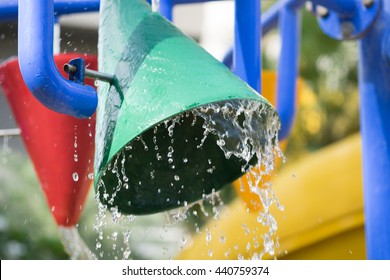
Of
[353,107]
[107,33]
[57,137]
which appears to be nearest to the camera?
[107,33]

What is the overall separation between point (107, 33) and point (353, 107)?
6028 mm

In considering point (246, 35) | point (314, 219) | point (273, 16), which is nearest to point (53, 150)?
point (246, 35)

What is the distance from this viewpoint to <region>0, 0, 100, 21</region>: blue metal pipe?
1.48 m

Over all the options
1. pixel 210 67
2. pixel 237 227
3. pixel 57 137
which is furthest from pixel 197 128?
pixel 237 227

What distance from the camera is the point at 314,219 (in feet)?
9.23

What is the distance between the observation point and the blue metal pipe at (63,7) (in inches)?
58.3

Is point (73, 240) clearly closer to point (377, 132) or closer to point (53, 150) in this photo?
point (53, 150)

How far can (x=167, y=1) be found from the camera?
5.55 feet

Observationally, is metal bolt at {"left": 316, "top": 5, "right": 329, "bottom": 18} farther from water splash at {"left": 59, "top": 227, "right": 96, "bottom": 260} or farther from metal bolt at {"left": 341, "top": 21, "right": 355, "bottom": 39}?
water splash at {"left": 59, "top": 227, "right": 96, "bottom": 260}

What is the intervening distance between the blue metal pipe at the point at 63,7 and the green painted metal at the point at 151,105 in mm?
260

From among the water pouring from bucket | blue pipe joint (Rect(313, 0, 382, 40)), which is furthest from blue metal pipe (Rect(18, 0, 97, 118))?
blue pipe joint (Rect(313, 0, 382, 40))

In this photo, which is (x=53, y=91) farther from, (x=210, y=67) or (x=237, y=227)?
(x=237, y=227)

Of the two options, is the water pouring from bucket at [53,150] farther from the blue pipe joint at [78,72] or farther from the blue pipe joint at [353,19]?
the blue pipe joint at [353,19]

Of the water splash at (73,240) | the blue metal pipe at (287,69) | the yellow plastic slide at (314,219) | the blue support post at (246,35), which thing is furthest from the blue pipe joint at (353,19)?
the yellow plastic slide at (314,219)
